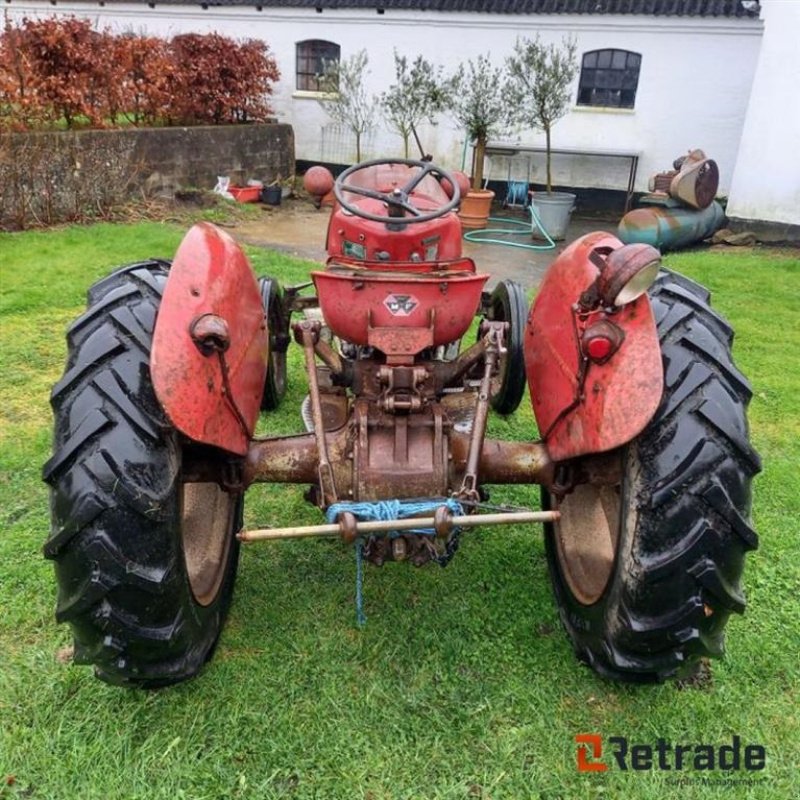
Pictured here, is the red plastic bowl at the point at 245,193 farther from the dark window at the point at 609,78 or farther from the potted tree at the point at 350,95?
the dark window at the point at 609,78

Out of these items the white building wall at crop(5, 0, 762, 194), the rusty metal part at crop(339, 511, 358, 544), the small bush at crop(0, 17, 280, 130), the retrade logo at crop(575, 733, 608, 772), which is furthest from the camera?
the white building wall at crop(5, 0, 762, 194)

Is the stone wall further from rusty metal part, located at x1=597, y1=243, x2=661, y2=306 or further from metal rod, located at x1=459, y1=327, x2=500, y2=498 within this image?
rusty metal part, located at x1=597, y1=243, x2=661, y2=306

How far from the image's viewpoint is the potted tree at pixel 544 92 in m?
9.87

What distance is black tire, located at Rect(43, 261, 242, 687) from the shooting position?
1874 mm

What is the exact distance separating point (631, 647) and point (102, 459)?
146 centimetres

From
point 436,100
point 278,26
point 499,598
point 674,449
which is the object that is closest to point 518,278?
point 436,100

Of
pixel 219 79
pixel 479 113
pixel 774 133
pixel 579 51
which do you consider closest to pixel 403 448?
pixel 774 133

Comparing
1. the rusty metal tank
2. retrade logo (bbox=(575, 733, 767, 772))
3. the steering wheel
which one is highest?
the steering wheel

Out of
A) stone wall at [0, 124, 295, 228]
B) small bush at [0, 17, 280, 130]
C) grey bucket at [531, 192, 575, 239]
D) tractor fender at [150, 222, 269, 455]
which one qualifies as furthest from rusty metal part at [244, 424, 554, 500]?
grey bucket at [531, 192, 575, 239]

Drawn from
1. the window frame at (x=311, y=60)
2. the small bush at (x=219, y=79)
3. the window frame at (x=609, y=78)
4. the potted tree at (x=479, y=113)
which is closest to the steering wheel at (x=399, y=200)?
the potted tree at (x=479, y=113)

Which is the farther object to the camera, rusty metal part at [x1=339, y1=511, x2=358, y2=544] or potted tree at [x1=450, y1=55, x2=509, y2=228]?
potted tree at [x1=450, y1=55, x2=509, y2=228]

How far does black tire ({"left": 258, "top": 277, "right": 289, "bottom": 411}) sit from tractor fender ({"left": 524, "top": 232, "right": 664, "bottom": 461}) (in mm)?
1593

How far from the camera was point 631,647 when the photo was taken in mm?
2047

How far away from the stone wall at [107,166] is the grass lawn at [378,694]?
5.70m
